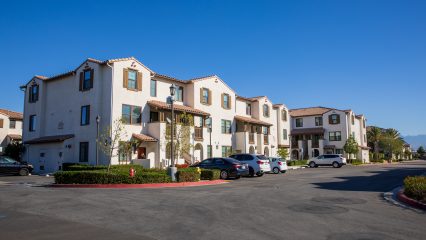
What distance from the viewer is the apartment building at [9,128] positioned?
46000mm

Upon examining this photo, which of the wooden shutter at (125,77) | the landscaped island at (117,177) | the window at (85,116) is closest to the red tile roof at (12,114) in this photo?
the window at (85,116)

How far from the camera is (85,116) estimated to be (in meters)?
30.2

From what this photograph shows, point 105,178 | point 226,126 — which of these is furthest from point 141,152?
point 226,126

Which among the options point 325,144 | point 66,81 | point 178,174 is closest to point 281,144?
point 325,144

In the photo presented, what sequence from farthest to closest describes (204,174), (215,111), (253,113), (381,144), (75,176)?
1. (381,144)
2. (253,113)
3. (215,111)
4. (204,174)
5. (75,176)

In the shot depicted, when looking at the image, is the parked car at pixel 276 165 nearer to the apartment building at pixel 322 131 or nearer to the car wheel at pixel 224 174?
the car wheel at pixel 224 174

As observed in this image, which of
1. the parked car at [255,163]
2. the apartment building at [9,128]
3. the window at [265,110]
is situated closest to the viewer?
the parked car at [255,163]

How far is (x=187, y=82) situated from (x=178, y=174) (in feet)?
60.8

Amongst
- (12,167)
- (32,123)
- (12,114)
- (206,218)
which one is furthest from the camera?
(12,114)

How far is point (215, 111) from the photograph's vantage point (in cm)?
3944

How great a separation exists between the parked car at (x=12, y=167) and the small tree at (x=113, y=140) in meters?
6.54

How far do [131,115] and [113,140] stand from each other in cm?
305

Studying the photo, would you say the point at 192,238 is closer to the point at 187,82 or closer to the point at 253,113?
the point at 187,82

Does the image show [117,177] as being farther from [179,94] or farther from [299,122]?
[299,122]
